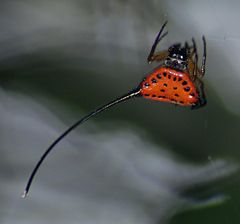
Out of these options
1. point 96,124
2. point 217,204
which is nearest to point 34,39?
point 96,124

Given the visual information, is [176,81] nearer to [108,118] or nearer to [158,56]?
[158,56]

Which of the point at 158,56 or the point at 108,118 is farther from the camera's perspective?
the point at 108,118

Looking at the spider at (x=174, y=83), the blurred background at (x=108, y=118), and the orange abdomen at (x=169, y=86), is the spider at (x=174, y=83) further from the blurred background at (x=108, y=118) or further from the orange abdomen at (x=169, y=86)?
the blurred background at (x=108, y=118)

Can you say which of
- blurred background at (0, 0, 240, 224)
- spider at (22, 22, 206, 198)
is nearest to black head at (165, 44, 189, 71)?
spider at (22, 22, 206, 198)

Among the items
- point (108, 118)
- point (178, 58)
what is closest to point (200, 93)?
point (178, 58)

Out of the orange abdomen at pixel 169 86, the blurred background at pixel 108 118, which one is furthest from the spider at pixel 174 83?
the blurred background at pixel 108 118

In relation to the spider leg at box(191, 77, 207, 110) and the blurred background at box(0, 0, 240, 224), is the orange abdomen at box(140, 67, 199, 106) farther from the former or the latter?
the blurred background at box(0, 0, 240, 224)
